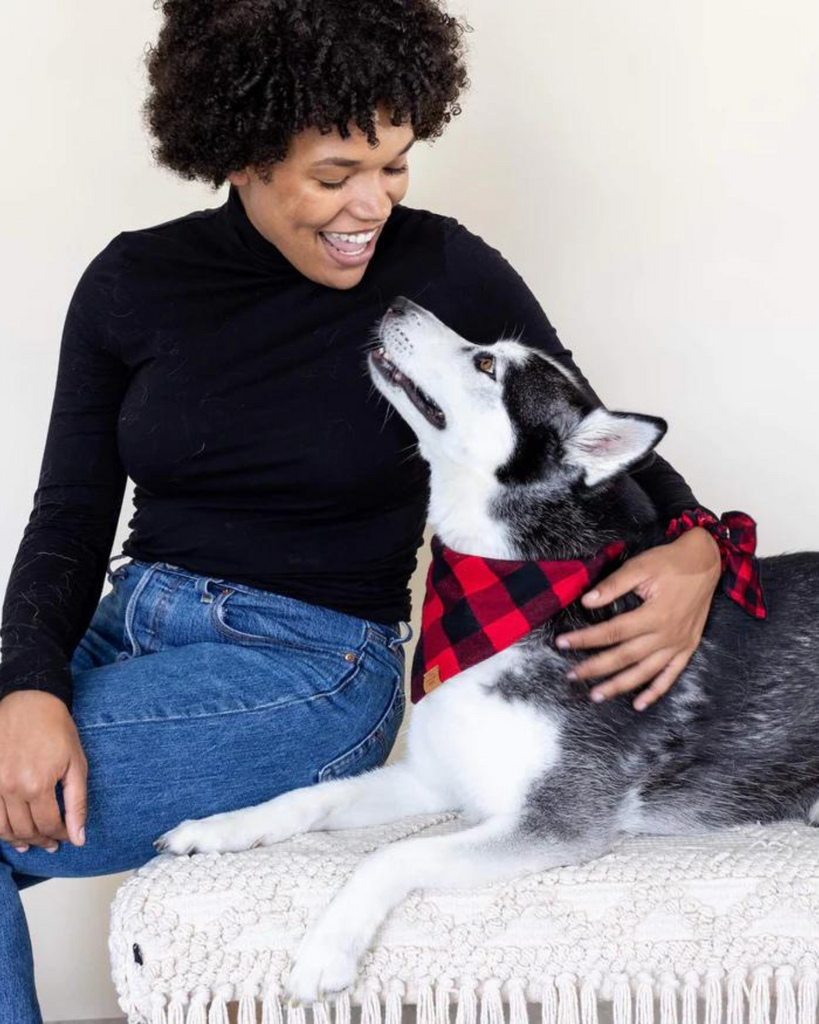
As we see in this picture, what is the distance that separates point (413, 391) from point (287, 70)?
55 centimetres

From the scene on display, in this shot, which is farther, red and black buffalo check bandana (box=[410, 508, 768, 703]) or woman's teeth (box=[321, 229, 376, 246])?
woman's teeth (box=[321, 229, 376, 246])

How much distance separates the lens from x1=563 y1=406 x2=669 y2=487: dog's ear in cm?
202

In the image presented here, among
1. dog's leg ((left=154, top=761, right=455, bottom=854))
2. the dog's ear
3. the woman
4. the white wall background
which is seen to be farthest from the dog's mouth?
the white wall background

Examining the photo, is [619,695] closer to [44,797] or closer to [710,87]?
[44,797]

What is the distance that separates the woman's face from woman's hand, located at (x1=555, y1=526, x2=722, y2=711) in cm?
70

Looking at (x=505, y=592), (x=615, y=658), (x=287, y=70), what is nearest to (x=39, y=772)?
(x=505, y=592)

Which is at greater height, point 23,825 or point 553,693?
point 553,693

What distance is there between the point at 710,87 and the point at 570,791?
71.5 inches

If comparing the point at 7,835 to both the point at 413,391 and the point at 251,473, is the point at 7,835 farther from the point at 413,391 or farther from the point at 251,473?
the point at 413,391

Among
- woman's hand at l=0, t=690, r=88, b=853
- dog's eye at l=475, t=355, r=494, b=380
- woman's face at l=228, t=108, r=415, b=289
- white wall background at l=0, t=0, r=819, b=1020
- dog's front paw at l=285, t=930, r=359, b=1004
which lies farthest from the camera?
white wall background at l=0, t=0, r=819, b=1020

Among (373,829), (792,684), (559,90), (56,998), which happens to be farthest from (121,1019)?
(559,90)

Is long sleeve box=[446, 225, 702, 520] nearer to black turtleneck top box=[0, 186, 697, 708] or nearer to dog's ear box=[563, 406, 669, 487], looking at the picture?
black turtleneck top box=[0, 186, 697, 708]

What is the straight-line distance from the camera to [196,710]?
6.81 ft

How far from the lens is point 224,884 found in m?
1.85
